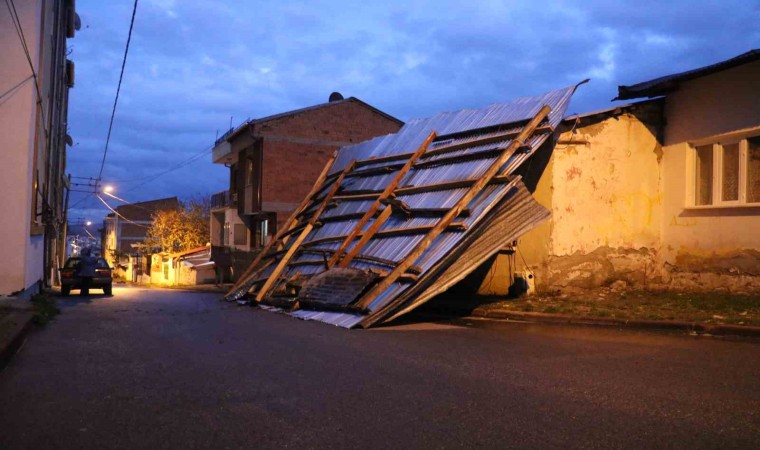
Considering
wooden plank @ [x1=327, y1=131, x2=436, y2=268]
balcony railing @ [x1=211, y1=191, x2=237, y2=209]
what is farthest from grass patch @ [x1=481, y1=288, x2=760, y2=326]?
balcony railing @ [x1=211, y1=191, x2=237, y2=209]

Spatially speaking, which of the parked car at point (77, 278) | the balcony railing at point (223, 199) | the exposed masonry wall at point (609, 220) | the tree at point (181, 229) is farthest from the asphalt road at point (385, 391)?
the tree at point (181, 229)

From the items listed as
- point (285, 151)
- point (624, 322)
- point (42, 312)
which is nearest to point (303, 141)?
point (285, 151)

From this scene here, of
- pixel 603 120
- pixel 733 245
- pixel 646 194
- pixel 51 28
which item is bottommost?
pixel 733 245

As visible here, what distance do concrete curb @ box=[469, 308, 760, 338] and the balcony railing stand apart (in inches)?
1102

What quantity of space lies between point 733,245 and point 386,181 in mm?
7286

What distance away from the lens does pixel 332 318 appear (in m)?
11.8

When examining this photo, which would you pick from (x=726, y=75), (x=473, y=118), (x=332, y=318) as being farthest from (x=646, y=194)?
(x=332, y=318)

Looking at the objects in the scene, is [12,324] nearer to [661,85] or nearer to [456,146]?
[456,146]

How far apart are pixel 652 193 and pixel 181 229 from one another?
142ft

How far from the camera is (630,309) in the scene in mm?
11078

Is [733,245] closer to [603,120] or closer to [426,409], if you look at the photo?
[603,120]

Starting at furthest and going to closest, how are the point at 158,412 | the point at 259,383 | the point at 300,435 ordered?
the point at 259,383, the point at 158,412, the point at 300,435

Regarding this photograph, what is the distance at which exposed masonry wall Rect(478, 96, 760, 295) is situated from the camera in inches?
523

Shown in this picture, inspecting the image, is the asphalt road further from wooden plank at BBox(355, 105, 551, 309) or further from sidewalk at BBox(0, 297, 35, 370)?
wooden plank at BBox(355, 105, 551, 309)
